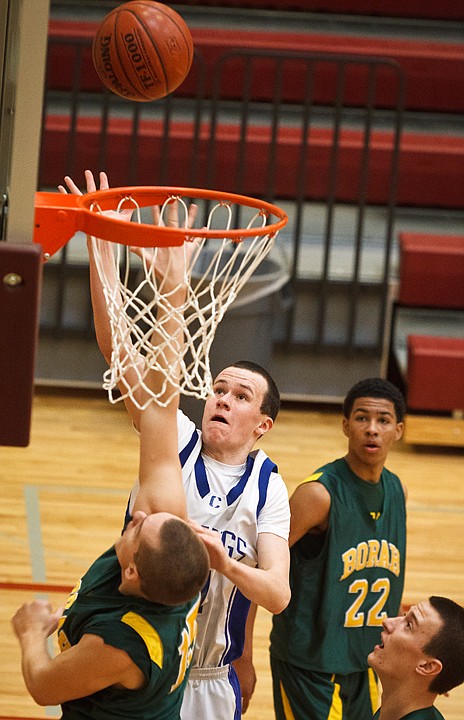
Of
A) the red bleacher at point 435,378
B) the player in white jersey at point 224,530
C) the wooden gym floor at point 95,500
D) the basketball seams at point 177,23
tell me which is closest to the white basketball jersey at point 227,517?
the player in white jersey at point 224,530

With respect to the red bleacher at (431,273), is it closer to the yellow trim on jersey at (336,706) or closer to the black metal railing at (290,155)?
the black metal railing at (290,155)

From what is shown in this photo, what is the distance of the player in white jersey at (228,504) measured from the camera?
10.5 ft

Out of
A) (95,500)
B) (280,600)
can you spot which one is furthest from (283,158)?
(280,600)

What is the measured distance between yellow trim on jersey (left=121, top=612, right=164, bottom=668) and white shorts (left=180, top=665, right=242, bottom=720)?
0.73 meters

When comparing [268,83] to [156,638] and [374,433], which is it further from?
[156,638]

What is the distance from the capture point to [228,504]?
128 inches

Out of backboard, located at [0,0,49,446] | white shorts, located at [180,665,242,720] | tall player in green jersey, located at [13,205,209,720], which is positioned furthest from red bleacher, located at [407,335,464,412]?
backboard, located at [0,0,49,446]

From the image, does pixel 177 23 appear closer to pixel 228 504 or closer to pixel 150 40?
pixel 150 40

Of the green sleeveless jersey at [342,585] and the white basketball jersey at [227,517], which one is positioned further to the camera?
the green sleeveless jersey at [342,585]

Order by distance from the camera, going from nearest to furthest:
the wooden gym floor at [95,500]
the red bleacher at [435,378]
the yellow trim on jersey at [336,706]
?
1. the yellow trim on jersey at [336,706]
2. the wooden gym floor at [95,500]
3. the red bleacher at [435,378]

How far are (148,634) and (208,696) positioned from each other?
798mm

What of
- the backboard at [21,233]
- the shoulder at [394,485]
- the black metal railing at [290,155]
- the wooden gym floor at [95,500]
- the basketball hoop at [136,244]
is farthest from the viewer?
the black metal railing at [290,155]

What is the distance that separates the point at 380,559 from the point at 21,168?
2163mm

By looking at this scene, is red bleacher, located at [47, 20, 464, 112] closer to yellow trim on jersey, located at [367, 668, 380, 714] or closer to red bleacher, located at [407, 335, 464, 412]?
red bleacher, located at [407, 335, 464, 412]
